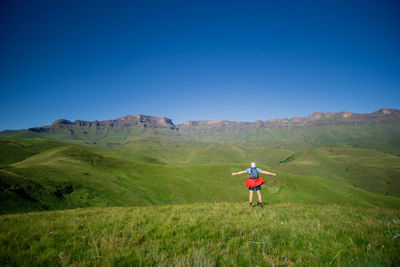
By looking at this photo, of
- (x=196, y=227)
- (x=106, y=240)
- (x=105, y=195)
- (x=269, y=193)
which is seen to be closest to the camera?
(x=106, y=240)

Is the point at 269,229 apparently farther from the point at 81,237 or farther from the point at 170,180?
the point at 170,180

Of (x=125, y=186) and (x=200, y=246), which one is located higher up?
(x=200, y=246)

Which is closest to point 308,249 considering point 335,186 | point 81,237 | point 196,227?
point 196,227

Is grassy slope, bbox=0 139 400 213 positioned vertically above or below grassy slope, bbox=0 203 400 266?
below

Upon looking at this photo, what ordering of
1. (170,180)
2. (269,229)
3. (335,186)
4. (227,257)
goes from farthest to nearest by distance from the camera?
(335,186), (170,180), (269,229), (227,257)

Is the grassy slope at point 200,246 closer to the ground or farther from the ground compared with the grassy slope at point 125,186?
farther from the ground

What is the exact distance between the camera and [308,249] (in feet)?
15.7

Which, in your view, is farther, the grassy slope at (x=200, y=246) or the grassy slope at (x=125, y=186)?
the grassy slope at (x=125, y=186)

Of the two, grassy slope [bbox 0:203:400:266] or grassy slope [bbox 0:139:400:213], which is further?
grassy slope [bbox 0:139:400:213]

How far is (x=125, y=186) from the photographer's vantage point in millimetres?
60688

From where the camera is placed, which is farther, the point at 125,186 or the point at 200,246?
the point at 125,186

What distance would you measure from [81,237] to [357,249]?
7735mm

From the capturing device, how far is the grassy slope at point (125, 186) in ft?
114

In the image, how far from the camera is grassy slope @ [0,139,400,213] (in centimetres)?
3484
